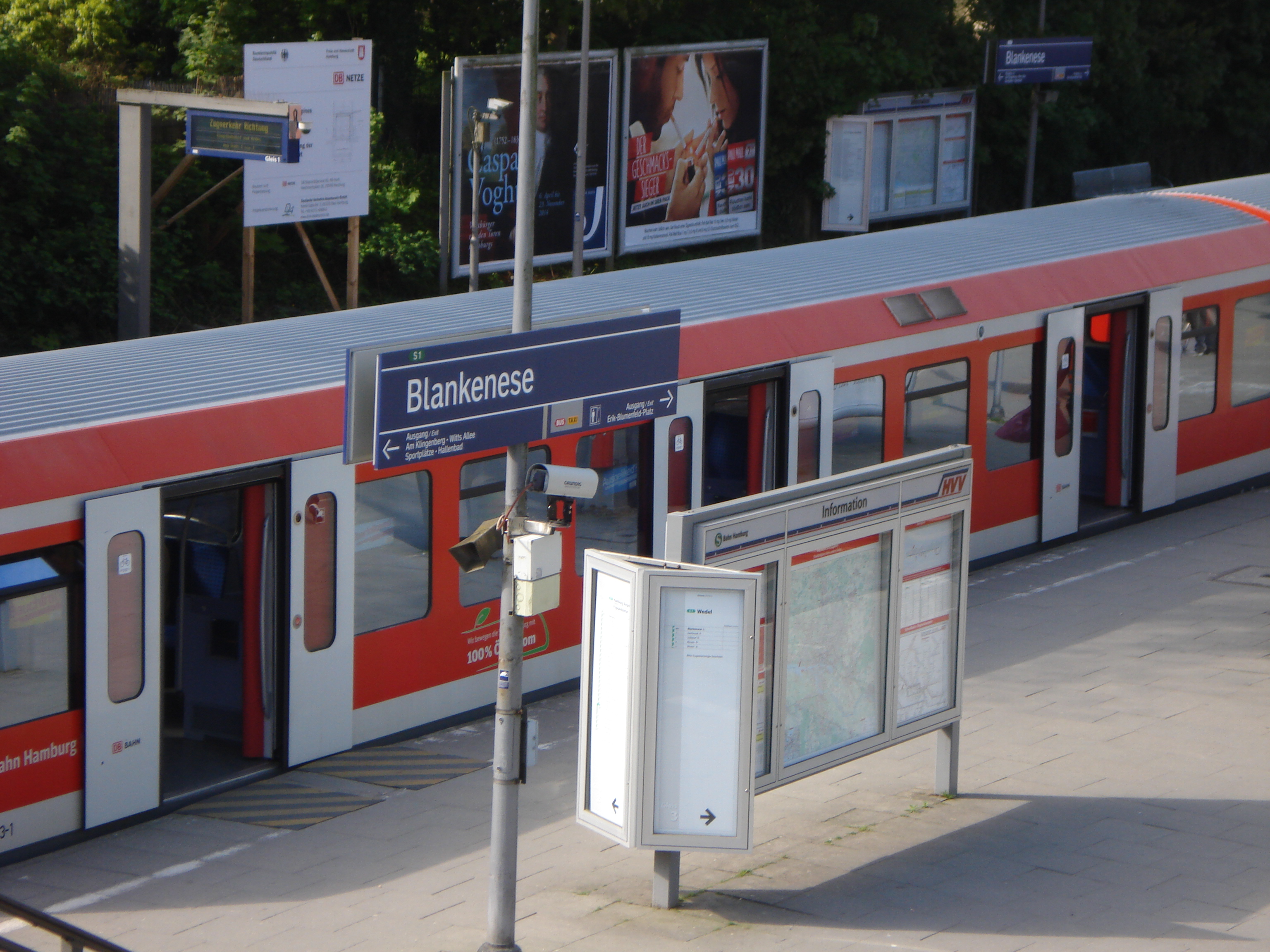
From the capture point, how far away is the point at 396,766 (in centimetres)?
983

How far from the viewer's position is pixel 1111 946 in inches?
287

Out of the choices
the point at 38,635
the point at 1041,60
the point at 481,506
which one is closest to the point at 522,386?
the point at 38,635

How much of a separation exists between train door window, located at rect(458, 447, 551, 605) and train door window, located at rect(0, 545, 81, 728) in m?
2.74

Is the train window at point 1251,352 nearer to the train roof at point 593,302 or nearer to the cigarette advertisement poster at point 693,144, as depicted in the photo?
the train roof at point 593,302

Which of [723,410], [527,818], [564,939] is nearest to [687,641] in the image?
[564,939]

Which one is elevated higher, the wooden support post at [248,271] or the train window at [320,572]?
the wooden support post at [248,271]

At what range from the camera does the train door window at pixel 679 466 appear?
1157cm

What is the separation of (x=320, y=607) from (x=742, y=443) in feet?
13.0

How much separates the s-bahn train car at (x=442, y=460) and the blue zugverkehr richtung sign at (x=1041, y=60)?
49.7 ft

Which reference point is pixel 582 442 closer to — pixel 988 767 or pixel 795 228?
pixel 988 767

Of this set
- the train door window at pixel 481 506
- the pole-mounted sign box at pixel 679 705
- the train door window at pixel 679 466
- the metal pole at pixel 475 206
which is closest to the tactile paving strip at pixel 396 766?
the train door window at pixel 481 506

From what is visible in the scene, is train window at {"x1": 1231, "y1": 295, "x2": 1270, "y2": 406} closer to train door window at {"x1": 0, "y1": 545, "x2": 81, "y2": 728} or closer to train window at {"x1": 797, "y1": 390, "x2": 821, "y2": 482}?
train window at {"x1": 797, "y1": 390, "x2": 821, "y2": 482}

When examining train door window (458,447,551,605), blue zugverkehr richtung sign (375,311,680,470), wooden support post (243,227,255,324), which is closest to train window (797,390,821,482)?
train door window (458,447,551,605)

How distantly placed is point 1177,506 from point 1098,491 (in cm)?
92
